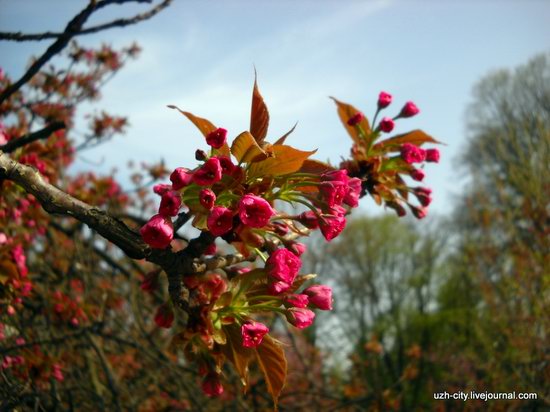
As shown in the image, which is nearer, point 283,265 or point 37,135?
point 283,265

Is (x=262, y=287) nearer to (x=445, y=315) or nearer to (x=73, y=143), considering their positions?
(x=73, y=143)

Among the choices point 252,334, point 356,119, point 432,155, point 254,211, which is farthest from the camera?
point 432,155

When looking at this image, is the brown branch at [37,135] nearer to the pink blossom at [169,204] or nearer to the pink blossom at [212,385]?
the pink blossom at [169,204]

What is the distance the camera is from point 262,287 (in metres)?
1.16

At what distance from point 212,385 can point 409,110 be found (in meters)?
1.29

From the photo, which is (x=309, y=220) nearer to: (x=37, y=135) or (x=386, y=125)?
(x=386, y=125)

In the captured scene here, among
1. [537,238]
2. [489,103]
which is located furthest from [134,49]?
[489,103]

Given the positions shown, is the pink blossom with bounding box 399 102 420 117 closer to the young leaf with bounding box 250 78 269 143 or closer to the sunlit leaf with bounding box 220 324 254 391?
the young leaf with bounding box 250 78 269 143

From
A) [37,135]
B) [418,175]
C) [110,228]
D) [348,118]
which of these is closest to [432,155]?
[418,175]

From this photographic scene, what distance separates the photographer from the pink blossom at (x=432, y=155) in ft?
5.58

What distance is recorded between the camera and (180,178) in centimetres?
96

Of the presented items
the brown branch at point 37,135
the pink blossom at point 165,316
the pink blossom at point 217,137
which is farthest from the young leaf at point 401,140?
the brown branch at point 37,135

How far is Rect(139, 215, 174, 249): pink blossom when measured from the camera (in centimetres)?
95

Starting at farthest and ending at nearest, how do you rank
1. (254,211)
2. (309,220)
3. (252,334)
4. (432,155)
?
(432,155)
(309,220)
(252,334)
(254,211)
